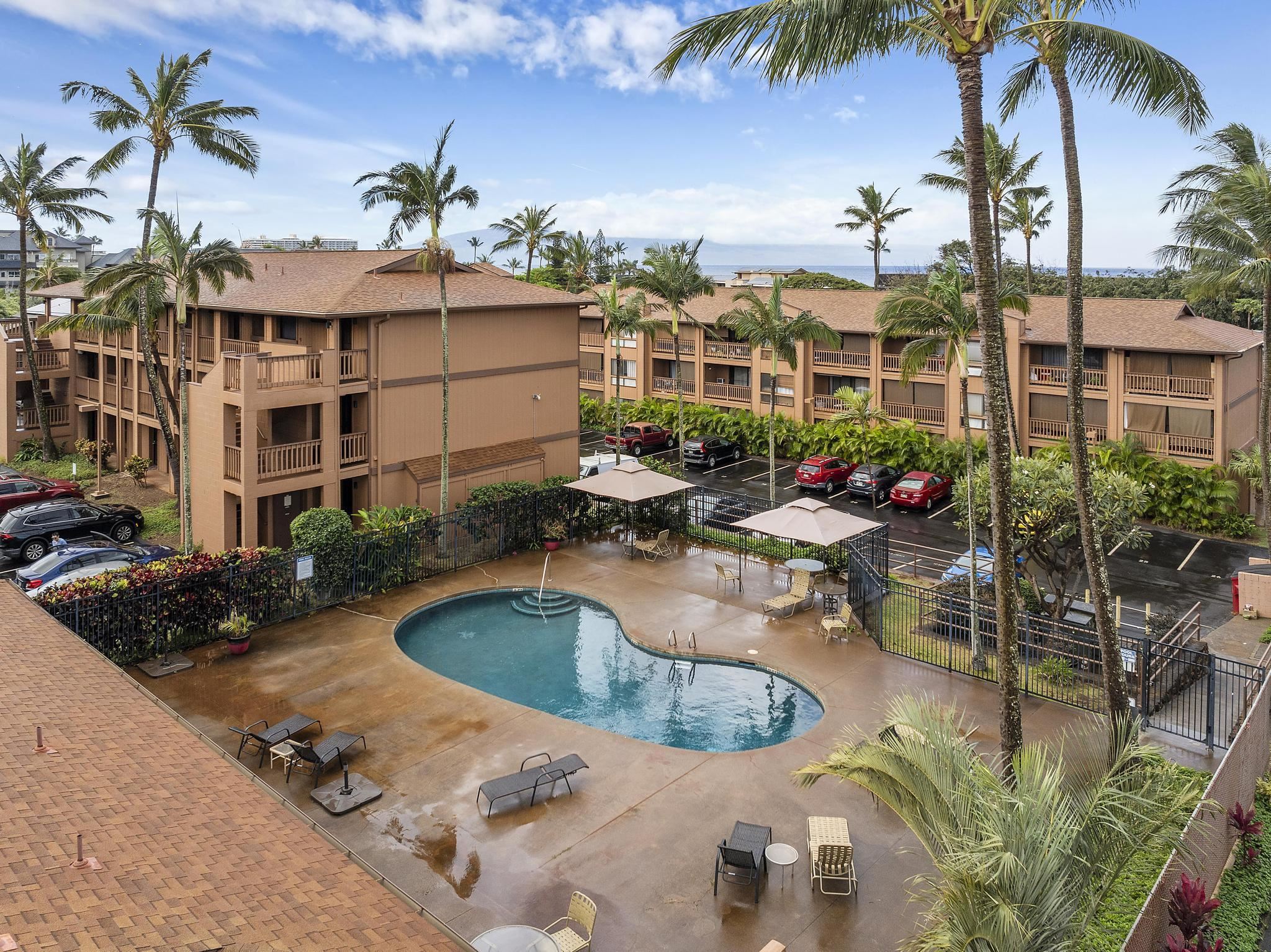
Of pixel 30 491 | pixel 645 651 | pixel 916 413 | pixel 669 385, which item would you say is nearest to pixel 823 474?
pixel 916 413

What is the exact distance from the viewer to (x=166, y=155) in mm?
30484

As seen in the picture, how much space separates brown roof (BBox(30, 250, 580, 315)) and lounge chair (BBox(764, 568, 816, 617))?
1420 cm

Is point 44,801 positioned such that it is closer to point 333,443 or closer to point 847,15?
point 847,15

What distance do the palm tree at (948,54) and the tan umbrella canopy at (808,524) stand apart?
10.2m

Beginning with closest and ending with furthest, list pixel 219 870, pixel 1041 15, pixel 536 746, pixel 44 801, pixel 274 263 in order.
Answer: pixel 219 870 < pixel 44 801 < pixel 1041 15 < pixel 536 746 < pixel 274 263

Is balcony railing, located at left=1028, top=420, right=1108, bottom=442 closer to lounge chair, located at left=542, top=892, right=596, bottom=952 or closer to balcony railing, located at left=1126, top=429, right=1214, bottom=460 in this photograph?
balcony railing, located at left=1126, top=429, right=1214, bottom=460

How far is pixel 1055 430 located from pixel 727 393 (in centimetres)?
1751

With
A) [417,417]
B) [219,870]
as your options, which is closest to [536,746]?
[219,870]

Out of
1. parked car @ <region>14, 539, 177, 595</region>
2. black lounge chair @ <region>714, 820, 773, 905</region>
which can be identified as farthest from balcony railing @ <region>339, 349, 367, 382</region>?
black lounge chair @ <region>714, 820, 773, 905</region>

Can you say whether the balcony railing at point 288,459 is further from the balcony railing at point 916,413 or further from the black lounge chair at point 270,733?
the balcony railing at point 916,413

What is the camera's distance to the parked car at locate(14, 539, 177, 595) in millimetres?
23141

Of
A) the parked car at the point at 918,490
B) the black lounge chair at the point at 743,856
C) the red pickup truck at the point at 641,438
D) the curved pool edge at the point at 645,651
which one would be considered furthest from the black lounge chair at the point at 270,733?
the red pickup truck at the point at 641,438

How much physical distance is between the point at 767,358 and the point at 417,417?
81.6 ft

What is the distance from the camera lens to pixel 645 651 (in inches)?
821
